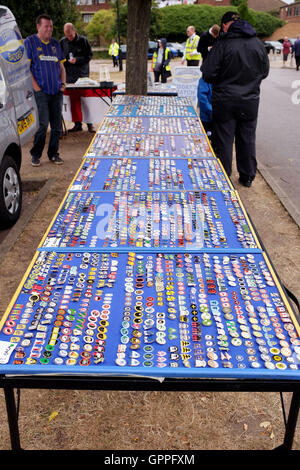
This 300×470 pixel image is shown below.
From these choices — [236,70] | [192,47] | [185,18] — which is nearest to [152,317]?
[236,70]

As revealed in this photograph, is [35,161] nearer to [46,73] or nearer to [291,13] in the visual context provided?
[46,73]

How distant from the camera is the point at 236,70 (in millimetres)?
4918

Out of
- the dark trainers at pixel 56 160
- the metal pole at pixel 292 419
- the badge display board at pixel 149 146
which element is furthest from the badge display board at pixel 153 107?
the metal pole at pixel 292 419

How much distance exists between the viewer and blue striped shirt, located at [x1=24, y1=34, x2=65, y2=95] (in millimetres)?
5797

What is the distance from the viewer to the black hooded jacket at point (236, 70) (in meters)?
4.81

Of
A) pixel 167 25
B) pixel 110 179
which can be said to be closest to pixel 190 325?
pixel 110 179

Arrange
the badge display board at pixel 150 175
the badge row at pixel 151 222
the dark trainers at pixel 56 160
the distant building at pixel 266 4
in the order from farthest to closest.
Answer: the distant building at pixel 266 4 → the dark trainers at pixel 56 160 → the badge display board at pixel 150 175 → the badge row at pixel 151 222

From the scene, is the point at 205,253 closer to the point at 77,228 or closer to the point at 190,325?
the point at 190,325

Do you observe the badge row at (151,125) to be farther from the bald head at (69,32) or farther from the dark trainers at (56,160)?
the bald head at (69,32)

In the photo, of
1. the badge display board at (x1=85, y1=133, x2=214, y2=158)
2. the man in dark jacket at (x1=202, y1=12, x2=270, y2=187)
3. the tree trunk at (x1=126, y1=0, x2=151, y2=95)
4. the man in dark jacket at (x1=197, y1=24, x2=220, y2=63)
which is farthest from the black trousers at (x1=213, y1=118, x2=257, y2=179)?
the tree trunk at (x1=126, y1=0, x2=151, y2=95)

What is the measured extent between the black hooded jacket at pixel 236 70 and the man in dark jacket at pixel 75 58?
3.96m

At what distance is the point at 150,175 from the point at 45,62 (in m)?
3.71

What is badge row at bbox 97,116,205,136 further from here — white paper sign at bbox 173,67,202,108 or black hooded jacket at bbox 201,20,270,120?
white paper sign at bbox 173,67,202,108
